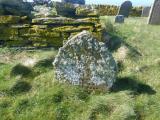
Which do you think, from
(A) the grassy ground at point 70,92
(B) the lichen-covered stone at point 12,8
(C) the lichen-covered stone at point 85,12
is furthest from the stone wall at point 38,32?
(C) the lichen-covered stone at point 85,12

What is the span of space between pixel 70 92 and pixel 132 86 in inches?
69.1

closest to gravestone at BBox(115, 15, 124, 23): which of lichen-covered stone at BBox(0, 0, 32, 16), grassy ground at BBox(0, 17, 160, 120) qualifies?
grassy ground at BBox(0, 17, 160, 120)

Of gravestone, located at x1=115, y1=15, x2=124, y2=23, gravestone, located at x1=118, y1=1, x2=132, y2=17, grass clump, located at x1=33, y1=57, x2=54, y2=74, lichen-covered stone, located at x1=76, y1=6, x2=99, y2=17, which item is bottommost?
gravestone, located at x1=118, y1=1, x2=132, y2=17

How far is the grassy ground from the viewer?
33.2 ft

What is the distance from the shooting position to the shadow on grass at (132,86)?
10922 mm

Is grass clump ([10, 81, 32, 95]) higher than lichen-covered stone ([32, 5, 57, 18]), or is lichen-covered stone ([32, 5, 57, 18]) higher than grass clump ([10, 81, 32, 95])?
lichen-covered stone ([32, 5, 57, 18])

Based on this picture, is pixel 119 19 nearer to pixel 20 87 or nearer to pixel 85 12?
pixel 85 12

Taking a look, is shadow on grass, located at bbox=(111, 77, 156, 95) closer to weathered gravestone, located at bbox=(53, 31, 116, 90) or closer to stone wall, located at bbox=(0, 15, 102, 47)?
weathered gravestone, located at bbox=(53, 31, 116, 90)

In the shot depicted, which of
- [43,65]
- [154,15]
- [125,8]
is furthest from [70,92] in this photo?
[125,8]

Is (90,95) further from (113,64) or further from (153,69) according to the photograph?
(153,69)

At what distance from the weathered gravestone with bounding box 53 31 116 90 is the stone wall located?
85.7 inches

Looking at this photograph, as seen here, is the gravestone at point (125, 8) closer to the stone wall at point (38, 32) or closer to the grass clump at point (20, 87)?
the stone wall at point (38, 32)

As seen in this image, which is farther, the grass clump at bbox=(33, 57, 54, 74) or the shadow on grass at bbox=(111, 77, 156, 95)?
the grass clump at bbox=(33, 57, 54, 74)

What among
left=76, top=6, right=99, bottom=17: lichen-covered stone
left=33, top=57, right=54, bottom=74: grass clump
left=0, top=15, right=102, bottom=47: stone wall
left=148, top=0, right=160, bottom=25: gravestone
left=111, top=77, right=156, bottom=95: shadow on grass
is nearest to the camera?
left=111, top=77, right=156, bottom=95: shadow on grass
